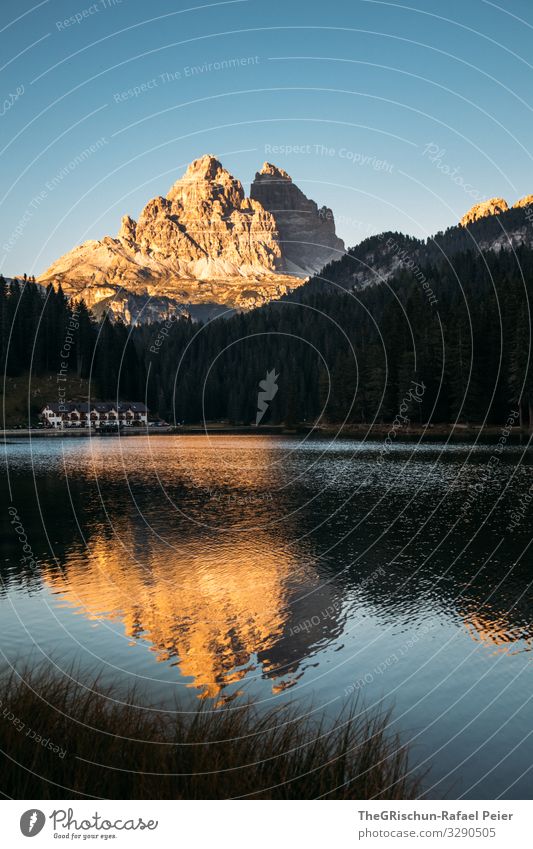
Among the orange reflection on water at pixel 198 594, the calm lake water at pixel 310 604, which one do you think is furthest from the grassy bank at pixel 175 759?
the orange reflection on water at pixel 198 594

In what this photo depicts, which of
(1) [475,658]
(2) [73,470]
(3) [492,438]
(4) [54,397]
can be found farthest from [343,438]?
(1) [475,658]

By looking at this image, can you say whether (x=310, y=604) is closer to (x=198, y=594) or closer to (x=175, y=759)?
(x=198, y=594)

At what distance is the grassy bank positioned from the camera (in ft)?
31.7

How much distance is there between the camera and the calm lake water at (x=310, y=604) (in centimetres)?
1608

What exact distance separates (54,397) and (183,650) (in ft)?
597

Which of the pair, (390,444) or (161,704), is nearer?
(161,704)

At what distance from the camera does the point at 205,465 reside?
83688mm

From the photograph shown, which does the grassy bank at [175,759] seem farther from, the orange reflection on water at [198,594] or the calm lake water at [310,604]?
the orange reflection on water at [198,594]

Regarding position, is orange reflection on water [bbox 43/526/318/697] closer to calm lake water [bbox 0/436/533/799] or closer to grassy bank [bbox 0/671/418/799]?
calm lake water [bbox 0/436/533/799]

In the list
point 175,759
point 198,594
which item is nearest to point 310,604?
point 198,594

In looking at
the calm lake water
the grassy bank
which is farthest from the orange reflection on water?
the grassy bank

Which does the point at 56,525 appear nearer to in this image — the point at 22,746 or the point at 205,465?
the point at 22,746

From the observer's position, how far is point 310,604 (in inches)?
989

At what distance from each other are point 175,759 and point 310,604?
1514 cm
